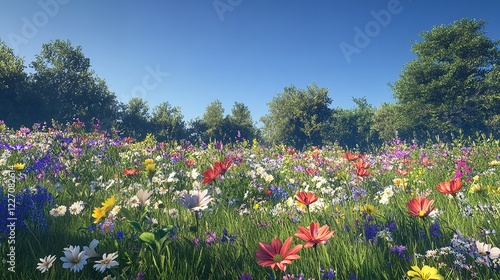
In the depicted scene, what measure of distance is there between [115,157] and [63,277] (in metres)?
6.49

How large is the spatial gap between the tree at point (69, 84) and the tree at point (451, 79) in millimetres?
45654

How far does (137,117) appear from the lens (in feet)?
187

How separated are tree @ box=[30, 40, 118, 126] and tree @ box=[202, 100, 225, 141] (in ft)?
72.1

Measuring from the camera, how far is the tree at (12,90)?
36.7m

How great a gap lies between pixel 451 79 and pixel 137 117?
5190cm

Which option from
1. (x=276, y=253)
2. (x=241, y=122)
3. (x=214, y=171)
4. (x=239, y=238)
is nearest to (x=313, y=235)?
(x=276, y=253)

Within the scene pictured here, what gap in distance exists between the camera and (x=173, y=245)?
7.20 feet

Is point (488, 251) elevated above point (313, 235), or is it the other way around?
point (313, 235)

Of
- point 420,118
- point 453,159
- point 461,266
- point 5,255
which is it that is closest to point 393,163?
point 453,159

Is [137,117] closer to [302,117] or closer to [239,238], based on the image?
[302,117]

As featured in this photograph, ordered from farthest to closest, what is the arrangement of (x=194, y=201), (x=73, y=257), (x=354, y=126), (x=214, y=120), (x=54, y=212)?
(x=354, y=126)
(x=214, y=120)
(x=54, y=212)
(x=194, y=201)
(x=73, y=257)

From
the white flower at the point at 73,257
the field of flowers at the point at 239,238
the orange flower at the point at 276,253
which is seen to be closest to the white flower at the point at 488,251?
the field of flowers at the point at 239,238

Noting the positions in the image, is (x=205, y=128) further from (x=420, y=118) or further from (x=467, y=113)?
(x=467, y=113)

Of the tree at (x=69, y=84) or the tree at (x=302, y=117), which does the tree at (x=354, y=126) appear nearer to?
the tree at (x=302, y=117)
